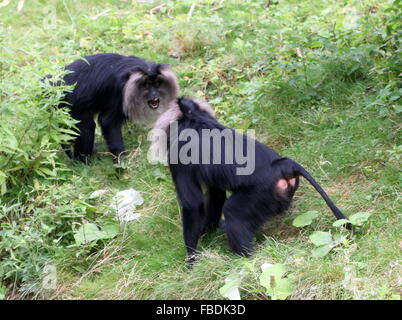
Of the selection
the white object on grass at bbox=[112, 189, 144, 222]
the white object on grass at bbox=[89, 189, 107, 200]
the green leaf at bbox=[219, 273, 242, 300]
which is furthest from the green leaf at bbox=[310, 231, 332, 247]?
the white object on grass at bbox=[89, 189, 107, 200]

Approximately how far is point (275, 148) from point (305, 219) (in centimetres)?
120

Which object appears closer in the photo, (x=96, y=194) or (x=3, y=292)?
(x=3, y=292)

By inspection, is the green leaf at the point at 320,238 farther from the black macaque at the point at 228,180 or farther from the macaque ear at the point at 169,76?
the macaque ear at the point at 169,76

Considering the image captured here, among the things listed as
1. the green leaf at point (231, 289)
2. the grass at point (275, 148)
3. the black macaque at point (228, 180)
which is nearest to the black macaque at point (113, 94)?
the grass at point (275, 148)

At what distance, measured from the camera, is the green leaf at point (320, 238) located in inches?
133

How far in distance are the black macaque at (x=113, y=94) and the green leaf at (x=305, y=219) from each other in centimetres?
186

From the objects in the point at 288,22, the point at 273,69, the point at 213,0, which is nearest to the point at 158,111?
the point at 273,69

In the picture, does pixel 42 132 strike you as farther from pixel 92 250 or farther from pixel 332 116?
pixel 332 116

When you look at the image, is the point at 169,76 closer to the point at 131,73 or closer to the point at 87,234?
the point at 131,73

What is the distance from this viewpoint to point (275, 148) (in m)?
4.80

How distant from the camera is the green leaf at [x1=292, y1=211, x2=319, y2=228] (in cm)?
366

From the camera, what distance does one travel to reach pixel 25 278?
12.7 ft

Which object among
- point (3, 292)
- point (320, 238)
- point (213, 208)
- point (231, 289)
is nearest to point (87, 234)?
point (3, 292)

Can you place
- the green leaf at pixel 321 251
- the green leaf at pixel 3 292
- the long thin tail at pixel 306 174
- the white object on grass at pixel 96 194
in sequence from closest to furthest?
the green leaf at pixel 321 251, the long thin tail at pixel 306 174, the green leaf at pixel 3 292, the white object on grass at pixel 96 194
